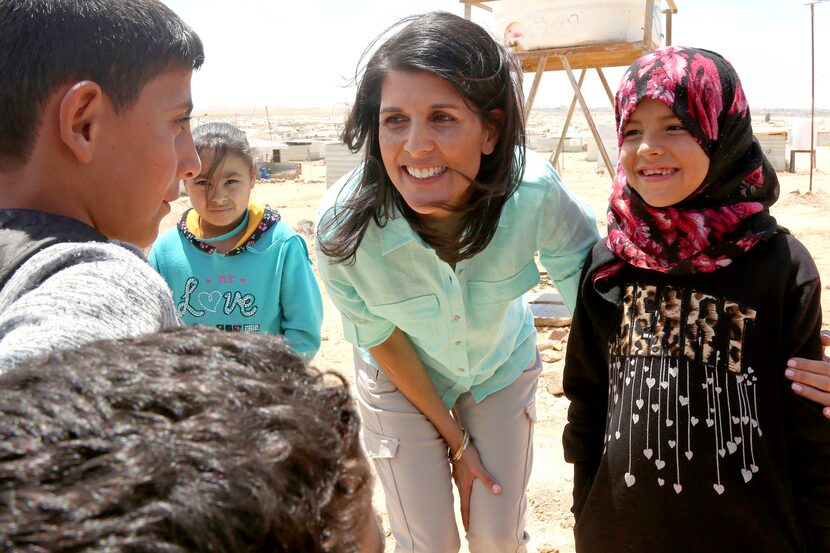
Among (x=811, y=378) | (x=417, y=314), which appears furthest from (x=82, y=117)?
(x=811, y=378)

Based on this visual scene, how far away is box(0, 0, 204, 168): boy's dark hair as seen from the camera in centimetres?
110

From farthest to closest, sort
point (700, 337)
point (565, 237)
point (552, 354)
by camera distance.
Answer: point (552, 354)
point (565, 237)
point (700, 337)

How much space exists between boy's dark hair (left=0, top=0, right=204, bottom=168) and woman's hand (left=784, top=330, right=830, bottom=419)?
1608mm

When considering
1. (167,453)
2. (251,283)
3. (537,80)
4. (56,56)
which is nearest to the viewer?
(167,453)

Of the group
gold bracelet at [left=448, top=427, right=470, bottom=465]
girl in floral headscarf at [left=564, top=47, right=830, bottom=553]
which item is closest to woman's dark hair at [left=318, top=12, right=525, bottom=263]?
girl in floral headscarf at [left=564, top=47, right=830, bottom=553]

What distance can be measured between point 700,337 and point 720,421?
217 millimetres

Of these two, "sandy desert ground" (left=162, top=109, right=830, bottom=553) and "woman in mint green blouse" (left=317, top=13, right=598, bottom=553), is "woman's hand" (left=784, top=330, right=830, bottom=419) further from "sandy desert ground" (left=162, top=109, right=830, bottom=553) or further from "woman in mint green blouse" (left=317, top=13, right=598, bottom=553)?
"sandy desert ground" (left=162, top=109, right=830, bottom=553)

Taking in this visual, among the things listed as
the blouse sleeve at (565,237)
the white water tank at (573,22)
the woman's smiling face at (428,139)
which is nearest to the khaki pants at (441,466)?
the blouse sleeve at (565,237)

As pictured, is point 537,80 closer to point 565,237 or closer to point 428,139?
point 565,237

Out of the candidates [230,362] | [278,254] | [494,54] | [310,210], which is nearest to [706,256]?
[494,54]

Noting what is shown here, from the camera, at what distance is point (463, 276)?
238cm

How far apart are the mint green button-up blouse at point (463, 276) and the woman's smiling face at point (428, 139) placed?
0.51ft

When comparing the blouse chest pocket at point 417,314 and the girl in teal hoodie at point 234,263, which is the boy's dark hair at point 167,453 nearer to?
A: the blouse chest pocket at point 417,314

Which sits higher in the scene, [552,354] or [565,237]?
[565,237]
